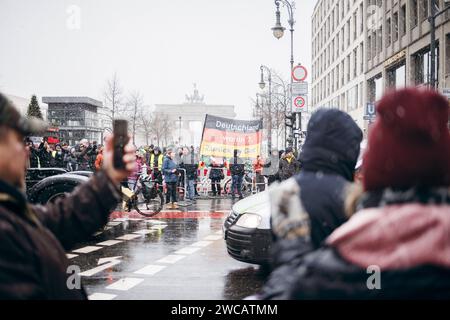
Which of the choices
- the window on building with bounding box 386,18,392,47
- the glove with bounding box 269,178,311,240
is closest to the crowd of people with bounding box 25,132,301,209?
the glove with bounding box 269,178,311,240

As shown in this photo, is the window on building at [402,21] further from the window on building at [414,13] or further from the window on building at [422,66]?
the window on building at [422,66]

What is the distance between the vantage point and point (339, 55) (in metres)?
61.1

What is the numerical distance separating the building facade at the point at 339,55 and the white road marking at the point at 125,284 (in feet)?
125

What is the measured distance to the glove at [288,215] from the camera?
6.05 feet

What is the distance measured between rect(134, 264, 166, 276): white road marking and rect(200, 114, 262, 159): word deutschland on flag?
1163 centimetres

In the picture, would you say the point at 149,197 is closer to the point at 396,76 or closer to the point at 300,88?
the point at 300,88

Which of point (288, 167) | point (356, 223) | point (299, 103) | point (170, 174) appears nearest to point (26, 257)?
point (356, 223)

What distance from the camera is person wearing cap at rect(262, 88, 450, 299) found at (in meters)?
1.37

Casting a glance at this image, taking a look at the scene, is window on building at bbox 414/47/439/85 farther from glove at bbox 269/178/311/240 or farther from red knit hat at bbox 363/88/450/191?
red knit hat at bbox 363/88/450/191

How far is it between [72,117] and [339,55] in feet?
116

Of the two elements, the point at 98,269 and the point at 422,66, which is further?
the point at 422,66

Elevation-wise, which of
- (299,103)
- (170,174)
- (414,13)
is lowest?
(170,174)

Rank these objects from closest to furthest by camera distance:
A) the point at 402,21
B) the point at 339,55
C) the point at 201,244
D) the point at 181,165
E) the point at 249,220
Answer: the point at 249,220, the point at 201,244, the point at 181,165, the point at 402,21, the point at 339,55

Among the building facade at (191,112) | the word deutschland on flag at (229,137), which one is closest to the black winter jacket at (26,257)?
the word deutschland on flag at (229,137)
